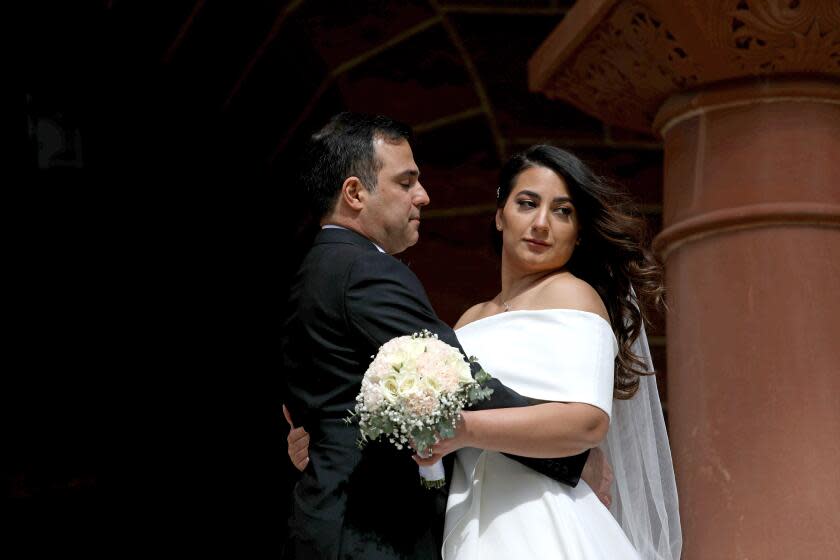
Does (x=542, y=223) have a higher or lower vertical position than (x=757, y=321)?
higher

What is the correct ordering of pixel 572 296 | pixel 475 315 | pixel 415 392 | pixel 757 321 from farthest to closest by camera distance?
pixel 757 321
pixel 475 315
pixel 572 296
pixel 415 392

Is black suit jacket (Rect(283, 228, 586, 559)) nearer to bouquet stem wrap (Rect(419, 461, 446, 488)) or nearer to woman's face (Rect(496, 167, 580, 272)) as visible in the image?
bouquet stem wrap (Rect(419, 461, 446, 488))

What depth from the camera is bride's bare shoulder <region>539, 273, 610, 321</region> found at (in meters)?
3.88

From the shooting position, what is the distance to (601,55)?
16.0ft

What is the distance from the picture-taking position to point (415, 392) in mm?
3193

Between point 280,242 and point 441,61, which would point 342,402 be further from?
point 280,242

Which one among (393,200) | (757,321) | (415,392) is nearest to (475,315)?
(393,200)

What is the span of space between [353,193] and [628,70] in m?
1.35

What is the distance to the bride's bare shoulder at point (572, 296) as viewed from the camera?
388cm

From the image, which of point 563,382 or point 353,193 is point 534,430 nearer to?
point 563,382

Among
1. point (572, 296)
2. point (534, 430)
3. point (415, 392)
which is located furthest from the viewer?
point (572, 296)

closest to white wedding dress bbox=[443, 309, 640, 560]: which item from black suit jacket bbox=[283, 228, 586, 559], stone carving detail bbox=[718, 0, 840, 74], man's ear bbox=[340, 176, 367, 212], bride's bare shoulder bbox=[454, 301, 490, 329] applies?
black suit jacket bbox=[283, 228, 586, 559]

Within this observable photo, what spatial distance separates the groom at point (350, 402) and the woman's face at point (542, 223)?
0.50 metres

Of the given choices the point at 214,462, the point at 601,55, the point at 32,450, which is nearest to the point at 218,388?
the point at 214,462
